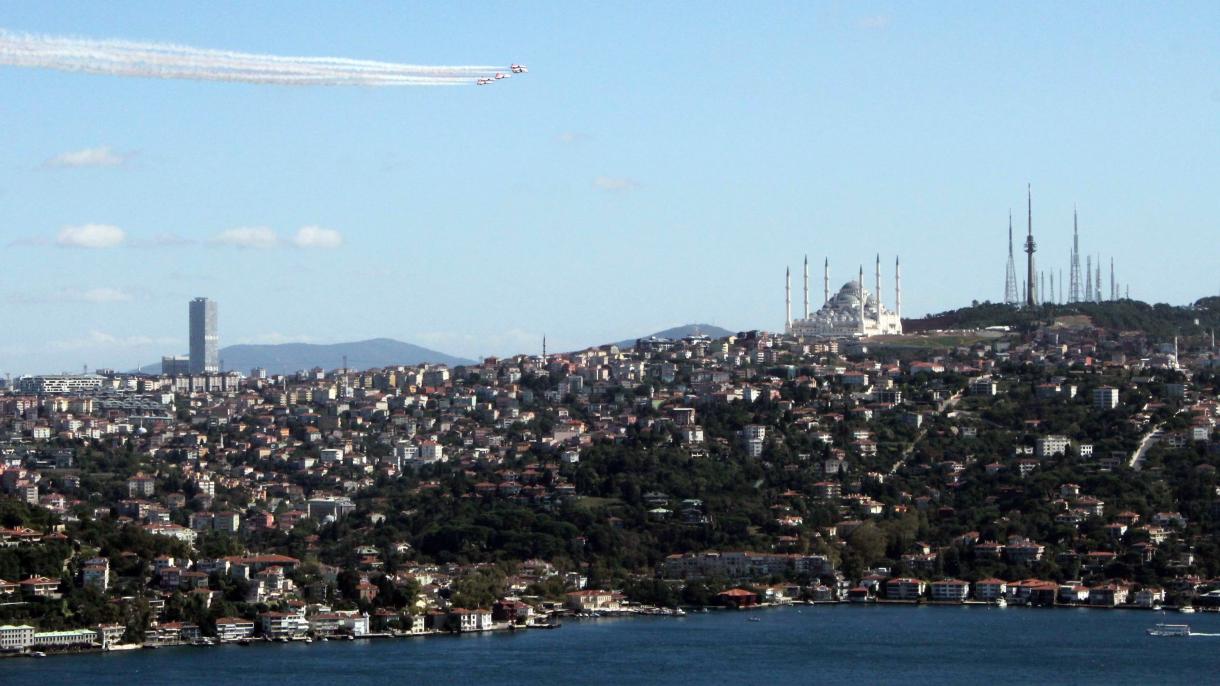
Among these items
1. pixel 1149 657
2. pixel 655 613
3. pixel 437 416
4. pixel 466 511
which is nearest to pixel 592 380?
pixel 437 416

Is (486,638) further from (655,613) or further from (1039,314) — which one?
(1039,314)

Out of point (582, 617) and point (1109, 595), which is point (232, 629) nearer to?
point (582, 617)

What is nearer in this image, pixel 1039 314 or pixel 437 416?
pixel 437 416

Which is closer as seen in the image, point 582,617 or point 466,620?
point 466,620

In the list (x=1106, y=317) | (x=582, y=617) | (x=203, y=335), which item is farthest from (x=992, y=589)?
(x=203, y=335)

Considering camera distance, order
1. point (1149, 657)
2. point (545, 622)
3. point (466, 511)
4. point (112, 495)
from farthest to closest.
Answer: point (112, 495) < point (466, 511) < point (545, 622) < point (1149, 657)

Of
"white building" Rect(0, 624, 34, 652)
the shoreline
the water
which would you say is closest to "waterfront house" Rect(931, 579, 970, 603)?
the shoreline
